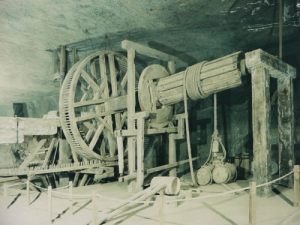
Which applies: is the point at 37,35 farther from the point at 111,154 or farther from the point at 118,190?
the point at 118,190

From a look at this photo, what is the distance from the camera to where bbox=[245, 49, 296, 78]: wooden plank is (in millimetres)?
5816

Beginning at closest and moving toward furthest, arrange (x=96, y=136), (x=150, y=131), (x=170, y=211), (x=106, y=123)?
(x=170, y=211) → (x=150, y=131) → (x=96, y=136) → (x=106, y=123)

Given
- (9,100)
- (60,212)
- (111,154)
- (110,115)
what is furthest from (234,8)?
(9,100)

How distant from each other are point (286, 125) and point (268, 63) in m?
1.77

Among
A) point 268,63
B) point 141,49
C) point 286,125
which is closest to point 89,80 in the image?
point 141,49

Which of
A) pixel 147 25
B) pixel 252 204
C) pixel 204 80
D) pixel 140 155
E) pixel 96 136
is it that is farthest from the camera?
pixel 96 136

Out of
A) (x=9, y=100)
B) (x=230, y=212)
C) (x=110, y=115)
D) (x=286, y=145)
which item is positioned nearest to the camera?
(x=230, y=212)

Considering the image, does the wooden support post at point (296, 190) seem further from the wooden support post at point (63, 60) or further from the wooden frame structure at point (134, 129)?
the wooden support post at point (63, 60)

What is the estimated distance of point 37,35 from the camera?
9078mm

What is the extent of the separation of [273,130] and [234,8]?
14.4 ft

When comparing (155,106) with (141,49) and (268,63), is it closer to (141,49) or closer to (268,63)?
(141,49)

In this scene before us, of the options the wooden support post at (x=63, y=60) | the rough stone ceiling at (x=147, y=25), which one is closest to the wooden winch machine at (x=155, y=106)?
the rough stone ceiling at (x=147, y=25)

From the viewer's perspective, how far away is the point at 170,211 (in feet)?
17.8

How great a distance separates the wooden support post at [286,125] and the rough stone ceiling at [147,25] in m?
1.73
